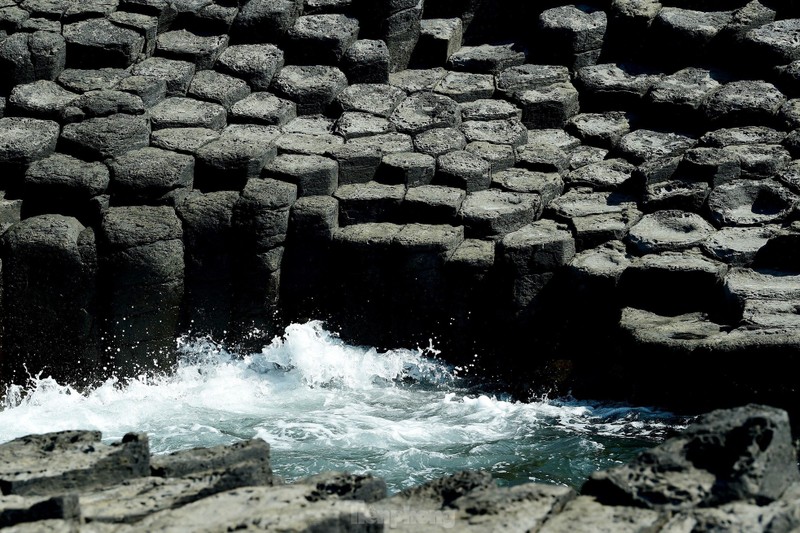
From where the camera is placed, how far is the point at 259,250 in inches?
392

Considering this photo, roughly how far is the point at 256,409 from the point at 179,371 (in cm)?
86

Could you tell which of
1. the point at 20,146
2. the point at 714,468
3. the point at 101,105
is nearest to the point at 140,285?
the point at 20,146

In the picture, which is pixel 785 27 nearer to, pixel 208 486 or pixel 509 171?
pixel 509 171

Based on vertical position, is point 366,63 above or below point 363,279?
above

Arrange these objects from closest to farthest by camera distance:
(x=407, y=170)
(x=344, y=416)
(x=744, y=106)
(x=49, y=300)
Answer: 1. (x=344, y=416)
2. (x=49, y=300)
3. (x=407, y=170)
4. (x=744, y=106)

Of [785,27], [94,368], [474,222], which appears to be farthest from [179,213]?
[785,27]

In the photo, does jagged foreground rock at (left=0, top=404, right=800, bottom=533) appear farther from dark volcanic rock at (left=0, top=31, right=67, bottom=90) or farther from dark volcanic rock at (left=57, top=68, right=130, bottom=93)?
dark volcanic rock at (left=0, top=31, right=67, bottom=90)

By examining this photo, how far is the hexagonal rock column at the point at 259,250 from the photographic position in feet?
32.6

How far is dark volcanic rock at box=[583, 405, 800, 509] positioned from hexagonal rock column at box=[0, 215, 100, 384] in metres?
5.15

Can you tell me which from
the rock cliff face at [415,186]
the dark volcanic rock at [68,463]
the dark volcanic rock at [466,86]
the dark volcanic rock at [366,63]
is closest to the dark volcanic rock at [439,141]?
the rock cliff face at [415,186]

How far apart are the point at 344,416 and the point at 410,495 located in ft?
11.7

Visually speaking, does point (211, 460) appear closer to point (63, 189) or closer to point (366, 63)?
point (63, 189)

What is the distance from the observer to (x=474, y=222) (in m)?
10.1

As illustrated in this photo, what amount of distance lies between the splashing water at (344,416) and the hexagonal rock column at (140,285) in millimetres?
186
